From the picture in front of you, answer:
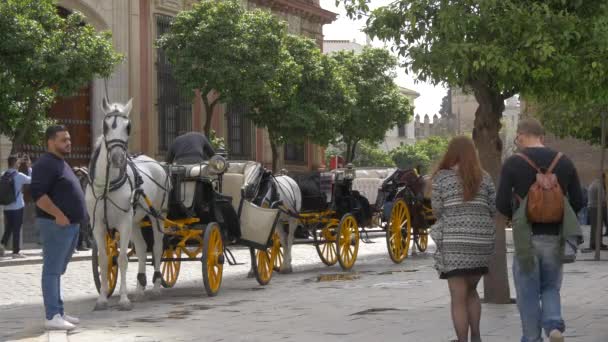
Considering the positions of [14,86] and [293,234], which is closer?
[293,234]

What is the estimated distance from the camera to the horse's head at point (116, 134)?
39.9ft

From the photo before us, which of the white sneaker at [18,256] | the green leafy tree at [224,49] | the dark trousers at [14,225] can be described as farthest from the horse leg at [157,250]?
the green leafy tree at [224,49]

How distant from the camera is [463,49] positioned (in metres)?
11.2

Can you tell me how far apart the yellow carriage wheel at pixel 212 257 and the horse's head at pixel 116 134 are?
5.52ft

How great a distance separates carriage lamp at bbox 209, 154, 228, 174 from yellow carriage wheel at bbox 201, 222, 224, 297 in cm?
64

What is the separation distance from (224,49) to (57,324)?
22.9m

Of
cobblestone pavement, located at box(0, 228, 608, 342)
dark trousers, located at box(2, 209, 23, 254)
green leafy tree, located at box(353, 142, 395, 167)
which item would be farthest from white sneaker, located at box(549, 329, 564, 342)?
green leafy tree, located at box(353, 142, 395, 167)

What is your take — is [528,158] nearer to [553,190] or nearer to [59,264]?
[553,190]

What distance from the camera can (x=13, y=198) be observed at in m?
20.7

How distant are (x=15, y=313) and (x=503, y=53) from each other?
221 inches

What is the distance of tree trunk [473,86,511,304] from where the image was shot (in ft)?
39.5

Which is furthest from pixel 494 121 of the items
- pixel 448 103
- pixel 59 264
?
pixel 448 103

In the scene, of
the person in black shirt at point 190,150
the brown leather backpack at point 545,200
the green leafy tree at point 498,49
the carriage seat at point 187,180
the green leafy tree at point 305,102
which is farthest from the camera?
the green leafy tree at point 305,102

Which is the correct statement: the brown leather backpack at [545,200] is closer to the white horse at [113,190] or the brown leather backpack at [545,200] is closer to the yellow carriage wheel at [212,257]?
Answer: the white horse at [113,190]
